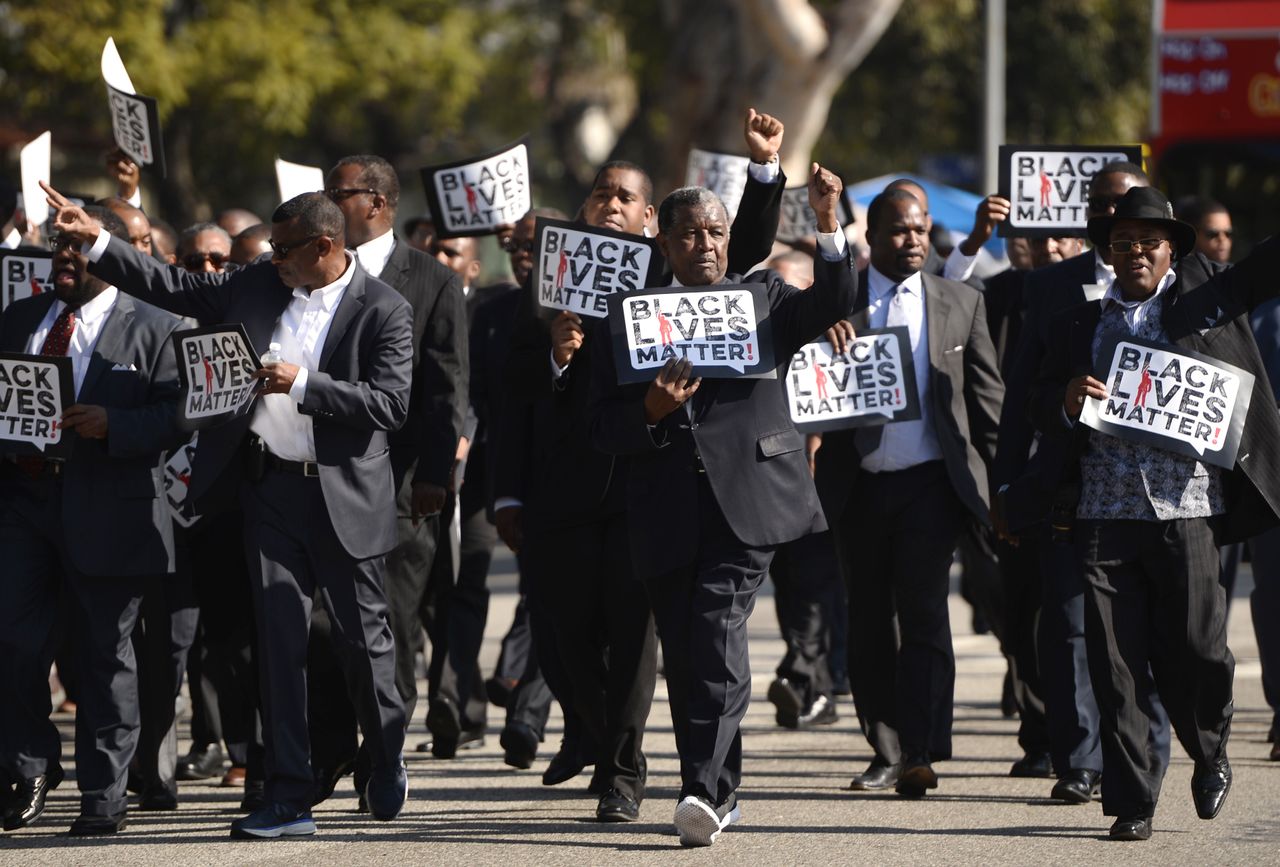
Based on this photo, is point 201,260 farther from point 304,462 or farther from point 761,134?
point 761,134

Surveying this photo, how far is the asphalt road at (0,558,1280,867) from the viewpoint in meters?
7.09

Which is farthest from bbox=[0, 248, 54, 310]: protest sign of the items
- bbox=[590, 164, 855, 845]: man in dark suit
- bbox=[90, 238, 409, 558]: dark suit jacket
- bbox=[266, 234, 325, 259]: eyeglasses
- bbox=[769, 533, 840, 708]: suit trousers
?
A: bbox=[769, 533, 840, 708]: suit trousers

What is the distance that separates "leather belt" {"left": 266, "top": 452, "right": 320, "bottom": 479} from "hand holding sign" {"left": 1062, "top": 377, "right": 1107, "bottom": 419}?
2.64m

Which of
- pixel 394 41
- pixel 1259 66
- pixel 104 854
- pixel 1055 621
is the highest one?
pixel 394 41

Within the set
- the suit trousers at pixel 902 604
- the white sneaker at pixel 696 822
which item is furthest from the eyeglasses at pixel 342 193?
the white sneaker at pixel 696 822

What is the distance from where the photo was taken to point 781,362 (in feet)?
24.5

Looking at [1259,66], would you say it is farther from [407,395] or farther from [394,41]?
[394,41]

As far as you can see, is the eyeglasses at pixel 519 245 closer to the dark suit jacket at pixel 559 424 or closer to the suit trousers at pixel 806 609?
the dark suit jacket at pixel 559 424

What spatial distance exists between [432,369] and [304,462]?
0.98 metres

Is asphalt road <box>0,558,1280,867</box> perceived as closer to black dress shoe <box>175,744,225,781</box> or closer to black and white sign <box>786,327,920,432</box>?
black dress shoe <box>175,744,225,781</box>

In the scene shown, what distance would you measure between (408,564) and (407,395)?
1.15 meters

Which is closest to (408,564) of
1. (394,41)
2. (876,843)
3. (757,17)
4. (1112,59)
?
(876,843)

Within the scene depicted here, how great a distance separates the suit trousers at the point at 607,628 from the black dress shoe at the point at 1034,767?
1.71 meters

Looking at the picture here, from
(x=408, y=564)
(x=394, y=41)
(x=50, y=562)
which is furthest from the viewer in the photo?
(x=394, y=41)
